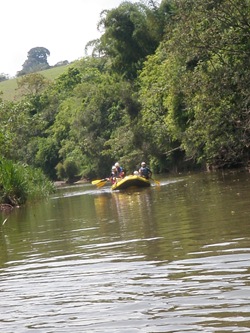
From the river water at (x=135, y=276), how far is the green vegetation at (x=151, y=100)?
50.8 feet

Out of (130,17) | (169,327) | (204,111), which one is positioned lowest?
(169,327)

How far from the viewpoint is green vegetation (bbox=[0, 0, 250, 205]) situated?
29781 millimetres

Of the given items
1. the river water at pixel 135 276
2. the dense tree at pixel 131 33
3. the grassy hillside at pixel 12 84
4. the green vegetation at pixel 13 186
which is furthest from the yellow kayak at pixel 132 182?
the grassy hillside at pixel 12 84

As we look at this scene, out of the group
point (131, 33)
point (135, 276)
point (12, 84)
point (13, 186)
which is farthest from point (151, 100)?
point (12, 84)

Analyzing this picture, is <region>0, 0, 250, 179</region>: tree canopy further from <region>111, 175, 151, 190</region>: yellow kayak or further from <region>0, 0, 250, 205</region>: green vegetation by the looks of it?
<region>111, 175, 151, 190</region>: yellow kayak

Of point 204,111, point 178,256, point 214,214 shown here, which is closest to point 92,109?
point 204,111

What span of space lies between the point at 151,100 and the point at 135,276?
3975cm

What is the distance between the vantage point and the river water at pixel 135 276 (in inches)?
240

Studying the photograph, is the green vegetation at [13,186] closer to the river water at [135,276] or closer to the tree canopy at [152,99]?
the tree canopy at [152,99]

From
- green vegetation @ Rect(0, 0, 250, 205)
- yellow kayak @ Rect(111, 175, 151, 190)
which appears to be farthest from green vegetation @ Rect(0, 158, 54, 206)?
yellow kayak @ Rect(111, 175, 151, 190)

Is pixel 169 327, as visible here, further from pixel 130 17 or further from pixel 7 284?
pixel 130 17

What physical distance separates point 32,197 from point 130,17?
25.4m

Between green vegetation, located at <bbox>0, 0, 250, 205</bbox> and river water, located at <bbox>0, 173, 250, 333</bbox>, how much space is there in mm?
15475

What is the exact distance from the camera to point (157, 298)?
6750 millimetres
